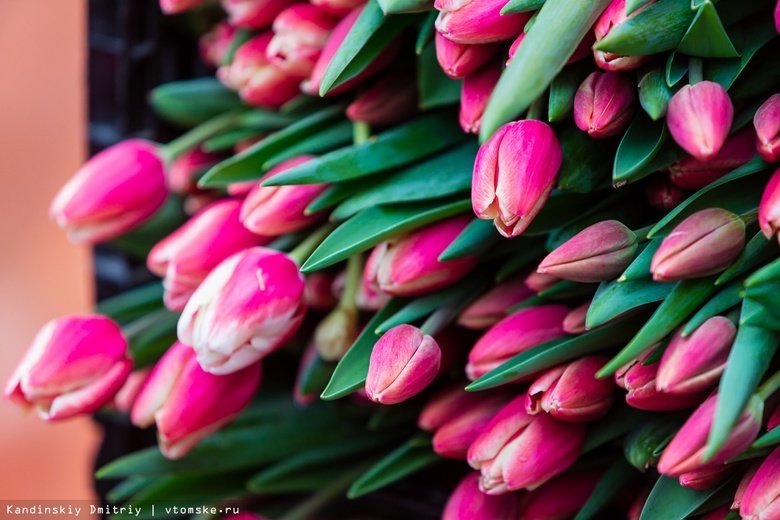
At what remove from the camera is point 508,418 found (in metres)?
0.37

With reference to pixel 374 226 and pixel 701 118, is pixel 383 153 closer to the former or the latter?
pixel 374 226

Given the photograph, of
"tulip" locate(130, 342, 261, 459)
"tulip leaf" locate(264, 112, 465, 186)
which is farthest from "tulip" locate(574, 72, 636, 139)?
"tulip" locate(130, 342, 261, 459)

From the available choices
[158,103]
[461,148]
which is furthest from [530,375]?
[158,103]

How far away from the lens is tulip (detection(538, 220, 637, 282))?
317mm

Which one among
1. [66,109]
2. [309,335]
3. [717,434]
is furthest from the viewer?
[66,109]

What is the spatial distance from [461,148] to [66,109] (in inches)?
31.9

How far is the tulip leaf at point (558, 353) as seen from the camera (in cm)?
34

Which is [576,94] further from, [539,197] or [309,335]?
[309,335]

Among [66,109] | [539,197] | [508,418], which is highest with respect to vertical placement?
[539,197]

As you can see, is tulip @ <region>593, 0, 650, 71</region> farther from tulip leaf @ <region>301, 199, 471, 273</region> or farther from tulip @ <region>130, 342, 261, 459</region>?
tulip @ <region>130, 342, 261, 459</region>

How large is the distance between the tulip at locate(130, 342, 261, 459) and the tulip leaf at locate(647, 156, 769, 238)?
8.8 inches

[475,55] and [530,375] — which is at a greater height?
[475,55]

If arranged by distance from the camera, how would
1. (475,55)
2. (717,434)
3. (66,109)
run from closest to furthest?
(717,434)
(475,55)
(66,109)

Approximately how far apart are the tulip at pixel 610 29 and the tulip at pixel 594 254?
0.06m
